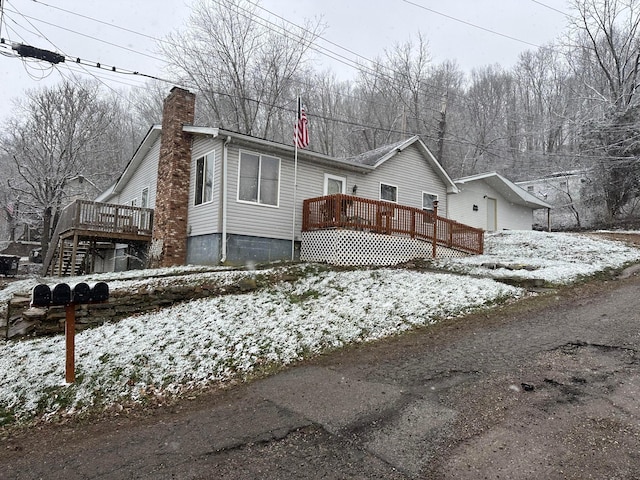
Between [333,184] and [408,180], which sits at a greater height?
[408,180]

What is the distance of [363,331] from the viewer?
6.21 metres

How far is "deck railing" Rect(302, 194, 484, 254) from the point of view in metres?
11.1

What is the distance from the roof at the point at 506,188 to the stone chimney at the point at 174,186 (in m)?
12.4

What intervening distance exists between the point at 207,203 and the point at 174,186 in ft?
4.86

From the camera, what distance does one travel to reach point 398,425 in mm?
3471

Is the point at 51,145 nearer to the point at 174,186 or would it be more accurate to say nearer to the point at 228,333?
the point at 174,186

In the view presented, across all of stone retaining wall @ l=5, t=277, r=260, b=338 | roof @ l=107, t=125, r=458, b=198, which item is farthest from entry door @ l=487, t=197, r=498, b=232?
stone retaining wall @ l=5, t=277, r=260, b=338

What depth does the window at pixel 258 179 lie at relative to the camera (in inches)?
453

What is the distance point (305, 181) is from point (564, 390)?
997 cm

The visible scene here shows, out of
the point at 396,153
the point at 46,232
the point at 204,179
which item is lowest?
the point at 46,232

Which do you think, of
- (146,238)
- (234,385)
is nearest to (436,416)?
(234,385)

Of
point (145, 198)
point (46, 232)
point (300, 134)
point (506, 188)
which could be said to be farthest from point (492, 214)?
point (46, 232)

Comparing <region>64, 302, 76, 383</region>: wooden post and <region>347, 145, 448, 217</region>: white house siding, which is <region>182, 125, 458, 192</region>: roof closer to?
<region>347, 145, 448, 217</region>: white house siding

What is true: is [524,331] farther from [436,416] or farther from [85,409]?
[85,409]
